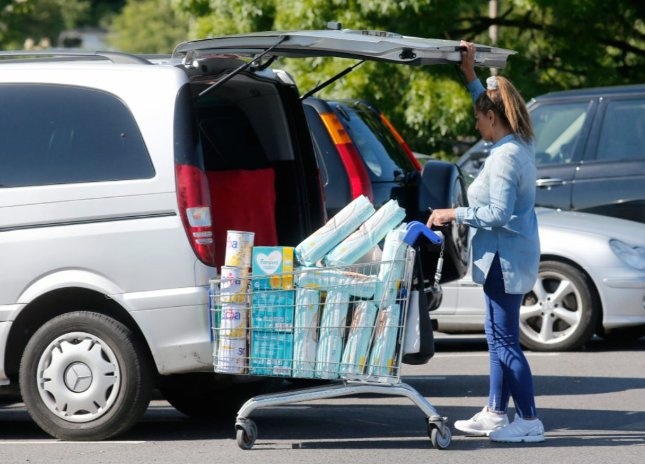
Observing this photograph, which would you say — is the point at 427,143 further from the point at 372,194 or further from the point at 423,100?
the point at 372,194

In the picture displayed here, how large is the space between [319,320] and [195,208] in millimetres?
797

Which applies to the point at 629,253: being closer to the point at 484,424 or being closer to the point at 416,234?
the point at 484,424

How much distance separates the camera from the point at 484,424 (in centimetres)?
730

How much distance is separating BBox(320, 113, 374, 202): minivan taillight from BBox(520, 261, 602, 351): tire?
2.04m

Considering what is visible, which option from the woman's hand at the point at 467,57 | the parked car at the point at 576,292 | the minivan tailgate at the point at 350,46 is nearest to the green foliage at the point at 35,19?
the parked car at the point at 576,292

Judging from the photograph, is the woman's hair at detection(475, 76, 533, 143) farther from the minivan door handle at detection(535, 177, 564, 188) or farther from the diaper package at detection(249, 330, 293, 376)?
the minivan door handle at detection(535, 177, 564, 188)

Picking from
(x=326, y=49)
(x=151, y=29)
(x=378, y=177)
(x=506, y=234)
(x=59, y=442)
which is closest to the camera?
(x=326, y=49)

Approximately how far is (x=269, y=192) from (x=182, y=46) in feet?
3.21

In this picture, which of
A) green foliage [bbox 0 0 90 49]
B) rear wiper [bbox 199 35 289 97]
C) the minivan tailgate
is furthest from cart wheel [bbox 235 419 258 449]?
green foliage [bbox 0 0 90 49]

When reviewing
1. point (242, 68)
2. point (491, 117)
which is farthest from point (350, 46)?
point (491, 117)

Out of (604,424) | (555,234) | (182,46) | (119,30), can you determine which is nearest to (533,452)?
(604,424)

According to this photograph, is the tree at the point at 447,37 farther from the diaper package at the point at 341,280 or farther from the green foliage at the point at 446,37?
the diaper package at the point at 341,280

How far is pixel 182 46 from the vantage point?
24.2ft

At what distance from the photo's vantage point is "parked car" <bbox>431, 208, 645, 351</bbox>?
34.4 ft
